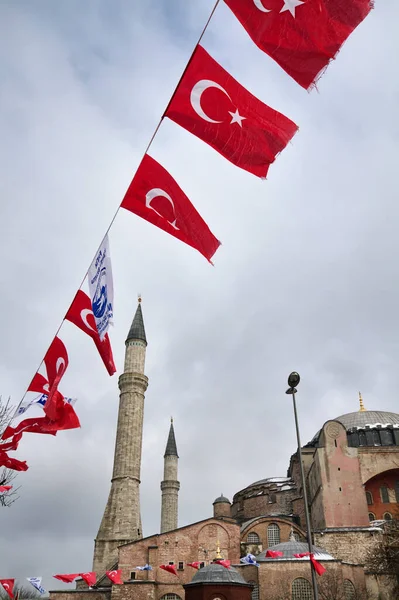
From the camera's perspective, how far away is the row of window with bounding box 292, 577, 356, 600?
25.0 m

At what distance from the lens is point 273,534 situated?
33344 mm

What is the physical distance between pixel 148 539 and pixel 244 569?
5955 millimetres

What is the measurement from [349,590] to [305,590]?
2241 mm

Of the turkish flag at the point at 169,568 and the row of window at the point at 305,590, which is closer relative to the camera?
the row of window at the point at 305,590

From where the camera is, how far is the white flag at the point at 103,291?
27.6 ft

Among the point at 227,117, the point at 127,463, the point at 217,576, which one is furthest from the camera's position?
the point at 127,463

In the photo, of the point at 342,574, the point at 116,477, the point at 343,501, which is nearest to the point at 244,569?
the point at 342,574

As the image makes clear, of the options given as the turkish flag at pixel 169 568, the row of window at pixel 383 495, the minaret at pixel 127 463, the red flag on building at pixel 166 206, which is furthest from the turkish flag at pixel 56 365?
the row of window at pixel 383 495

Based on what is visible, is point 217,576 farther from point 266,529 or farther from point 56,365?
point 56,365

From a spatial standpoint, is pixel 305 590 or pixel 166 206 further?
pixel 305 590

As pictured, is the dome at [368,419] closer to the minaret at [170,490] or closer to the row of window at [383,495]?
the row of window at [383,495]

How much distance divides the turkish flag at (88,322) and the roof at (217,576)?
1694 centimetres

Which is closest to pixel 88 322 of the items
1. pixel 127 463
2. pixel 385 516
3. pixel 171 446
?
pixel 127 463

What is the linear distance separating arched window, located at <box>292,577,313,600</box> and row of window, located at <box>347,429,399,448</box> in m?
14.5
